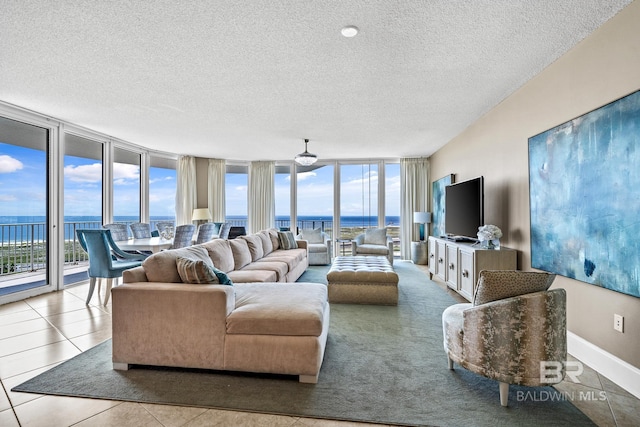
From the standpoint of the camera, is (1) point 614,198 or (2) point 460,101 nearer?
(1) point 614,198

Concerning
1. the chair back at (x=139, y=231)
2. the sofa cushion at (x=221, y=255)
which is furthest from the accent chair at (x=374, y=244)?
the chair back at (x=139, y=231)

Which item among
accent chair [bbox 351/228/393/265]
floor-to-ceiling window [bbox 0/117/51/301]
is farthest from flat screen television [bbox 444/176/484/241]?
floor-to-ceiling window [bbox 0/117/51/301]

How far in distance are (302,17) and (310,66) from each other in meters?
0.73

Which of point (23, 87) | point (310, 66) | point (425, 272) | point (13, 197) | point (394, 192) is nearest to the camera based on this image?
point (310, 66)

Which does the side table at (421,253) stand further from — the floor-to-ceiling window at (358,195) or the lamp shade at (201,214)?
the lamp shade at (201,214)

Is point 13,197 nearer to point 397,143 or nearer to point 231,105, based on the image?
point 231,105

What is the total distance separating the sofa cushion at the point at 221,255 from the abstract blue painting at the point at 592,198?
3301 mm

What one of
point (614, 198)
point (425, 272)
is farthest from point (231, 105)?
point (425, 272)

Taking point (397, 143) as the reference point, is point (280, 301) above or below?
below

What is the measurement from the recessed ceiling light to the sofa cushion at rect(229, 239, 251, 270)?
115 inches

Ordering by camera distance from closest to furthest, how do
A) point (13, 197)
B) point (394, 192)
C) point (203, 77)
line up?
point (203, 77)
point (13, 197)
point (394, 192)

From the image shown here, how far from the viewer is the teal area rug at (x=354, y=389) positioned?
1712 millimetres

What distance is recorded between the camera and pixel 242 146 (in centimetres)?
634

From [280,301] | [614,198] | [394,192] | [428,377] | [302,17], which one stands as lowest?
[428,377]
